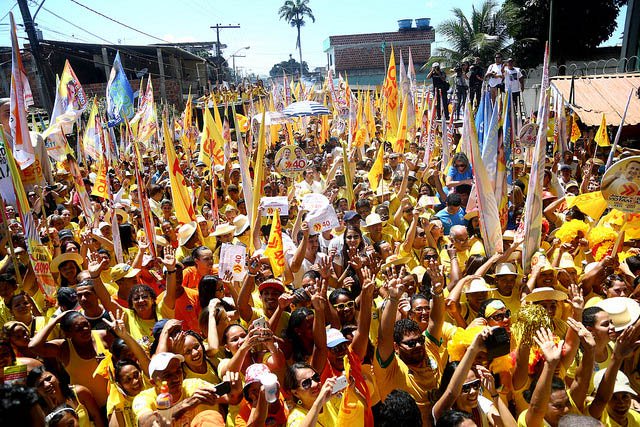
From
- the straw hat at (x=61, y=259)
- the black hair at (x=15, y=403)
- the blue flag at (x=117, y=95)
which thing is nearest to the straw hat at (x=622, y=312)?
the black hair at (x=15, y=403)

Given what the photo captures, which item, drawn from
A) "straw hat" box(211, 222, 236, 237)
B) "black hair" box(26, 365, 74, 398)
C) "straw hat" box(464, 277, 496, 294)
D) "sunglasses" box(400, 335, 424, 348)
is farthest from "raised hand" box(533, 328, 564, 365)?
"straw hat" box(211, 222, 236, 237)

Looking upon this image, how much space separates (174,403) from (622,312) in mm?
2829

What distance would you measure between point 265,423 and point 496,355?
1326 mm

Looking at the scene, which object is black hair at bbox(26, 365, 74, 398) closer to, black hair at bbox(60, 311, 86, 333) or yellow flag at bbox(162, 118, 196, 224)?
black hair at bbox(60, 311, 86, 333)

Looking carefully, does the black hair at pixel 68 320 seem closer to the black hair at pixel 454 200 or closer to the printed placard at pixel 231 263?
the printed placard at pixel 231 263

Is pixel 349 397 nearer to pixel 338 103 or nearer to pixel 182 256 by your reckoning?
pixel 182 256

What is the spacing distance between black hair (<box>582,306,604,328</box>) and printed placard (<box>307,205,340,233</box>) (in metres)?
2.38

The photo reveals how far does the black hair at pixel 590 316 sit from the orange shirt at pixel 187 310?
291 cm

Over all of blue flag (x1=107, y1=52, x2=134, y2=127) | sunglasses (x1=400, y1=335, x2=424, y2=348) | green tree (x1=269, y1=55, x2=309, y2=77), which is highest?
green tree (x1=269, y1=55, x2=309, y2=77)

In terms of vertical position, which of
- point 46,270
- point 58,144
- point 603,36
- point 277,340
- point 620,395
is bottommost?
point 620,395

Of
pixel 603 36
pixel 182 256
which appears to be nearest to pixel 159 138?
pixel 182 256

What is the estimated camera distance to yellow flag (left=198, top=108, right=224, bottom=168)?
8.95 metres

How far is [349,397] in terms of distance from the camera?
2.48 m

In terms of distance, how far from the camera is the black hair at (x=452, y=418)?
2.44 meters
